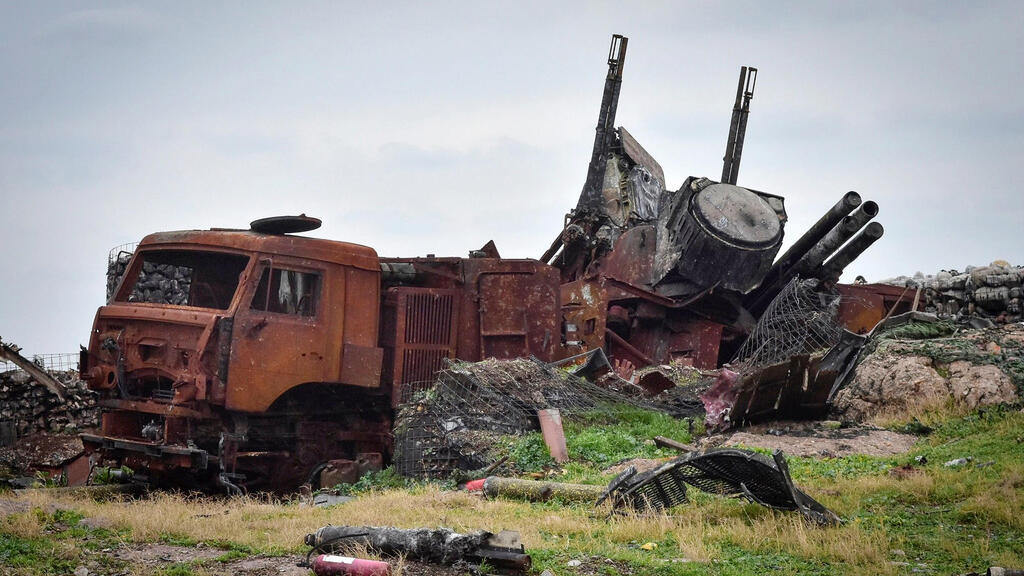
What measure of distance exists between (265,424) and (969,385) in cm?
749

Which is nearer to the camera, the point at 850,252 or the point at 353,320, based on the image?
the point at 353,320

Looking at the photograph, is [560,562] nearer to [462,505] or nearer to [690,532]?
[690,532]

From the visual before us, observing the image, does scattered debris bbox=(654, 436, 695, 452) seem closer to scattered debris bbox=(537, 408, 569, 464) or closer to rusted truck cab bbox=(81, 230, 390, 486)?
scattered debris bbox=(537, 408, 569, 464)

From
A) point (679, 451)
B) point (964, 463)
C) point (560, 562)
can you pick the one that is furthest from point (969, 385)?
point (560, 562)

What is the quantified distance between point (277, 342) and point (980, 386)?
7.38 m

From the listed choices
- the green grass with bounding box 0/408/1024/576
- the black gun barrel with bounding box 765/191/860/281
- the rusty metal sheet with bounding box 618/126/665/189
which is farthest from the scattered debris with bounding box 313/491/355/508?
the rusty metal sheet with bounding box 618/126/665/189

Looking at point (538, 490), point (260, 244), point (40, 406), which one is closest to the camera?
point (538, 490)

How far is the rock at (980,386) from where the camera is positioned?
10586mm

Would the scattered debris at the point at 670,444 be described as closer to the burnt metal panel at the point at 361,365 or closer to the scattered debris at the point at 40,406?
the burnt metal panel at the point at 361,365

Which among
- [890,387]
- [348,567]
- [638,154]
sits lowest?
[348,567]

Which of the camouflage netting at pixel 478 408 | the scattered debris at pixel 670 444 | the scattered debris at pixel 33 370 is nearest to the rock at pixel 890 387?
the camouflage netting at pixel 478 408

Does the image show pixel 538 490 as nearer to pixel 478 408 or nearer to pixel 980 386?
pixel 478 408

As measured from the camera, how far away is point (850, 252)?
16062 millimetres

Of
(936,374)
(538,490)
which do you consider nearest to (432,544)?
(538,490)
